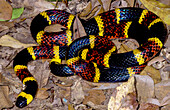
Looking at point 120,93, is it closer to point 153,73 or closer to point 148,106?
point 148,106

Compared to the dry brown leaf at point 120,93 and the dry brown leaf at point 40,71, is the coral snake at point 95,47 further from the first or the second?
the dry brown leaf at point 120,93

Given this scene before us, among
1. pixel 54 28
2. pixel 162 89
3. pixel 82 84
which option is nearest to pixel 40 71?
pixel 82 84

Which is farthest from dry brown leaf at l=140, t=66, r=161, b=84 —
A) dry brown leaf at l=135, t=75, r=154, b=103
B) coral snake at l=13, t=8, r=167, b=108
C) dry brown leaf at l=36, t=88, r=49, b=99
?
dry brown leaf at l=36, t=88, r=49, b=99

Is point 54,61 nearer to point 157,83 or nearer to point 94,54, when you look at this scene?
point 94,54

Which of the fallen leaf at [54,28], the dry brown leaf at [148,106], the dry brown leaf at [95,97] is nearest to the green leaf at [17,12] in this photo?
the fallen leaf at [54,28]

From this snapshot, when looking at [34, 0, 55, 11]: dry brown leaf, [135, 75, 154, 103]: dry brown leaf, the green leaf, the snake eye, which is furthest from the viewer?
[34, 0, 55, 11]: dry brown leaf

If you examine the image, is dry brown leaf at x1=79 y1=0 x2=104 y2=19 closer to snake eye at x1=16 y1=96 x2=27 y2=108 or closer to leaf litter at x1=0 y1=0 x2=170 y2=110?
leaf litter at x1=0 y1=0 x2=170 y2=110
